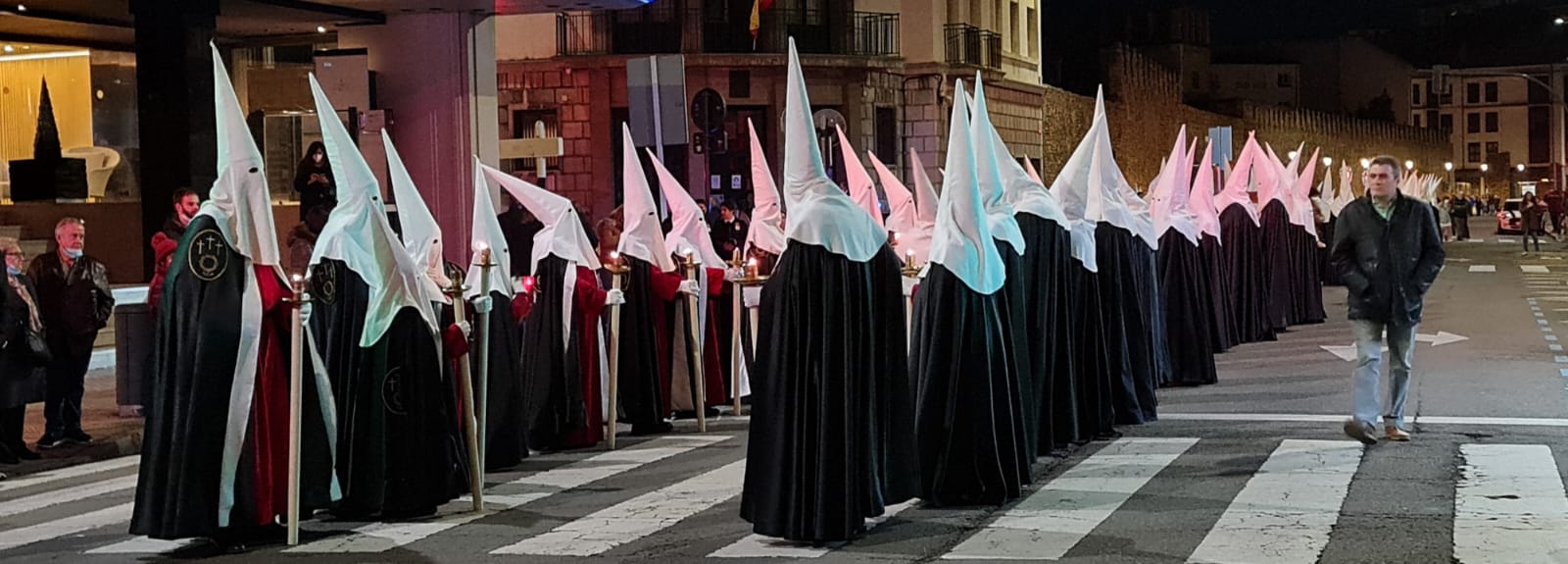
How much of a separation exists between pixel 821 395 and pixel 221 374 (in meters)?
2.97

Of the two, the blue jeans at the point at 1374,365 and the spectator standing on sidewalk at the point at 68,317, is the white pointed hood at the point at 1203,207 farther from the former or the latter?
the spectator standing on sidewalk at the point at 68,317

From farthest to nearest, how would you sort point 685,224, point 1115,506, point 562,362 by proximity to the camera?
point 685,224 < point 562,362 < point 1115,506

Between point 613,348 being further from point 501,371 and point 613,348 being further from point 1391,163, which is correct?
point 1391,163

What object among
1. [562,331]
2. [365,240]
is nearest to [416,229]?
[365,240]

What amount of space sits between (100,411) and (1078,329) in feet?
29.5

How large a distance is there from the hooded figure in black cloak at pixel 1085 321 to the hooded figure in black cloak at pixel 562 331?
325 cm

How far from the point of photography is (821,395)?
29.1ft

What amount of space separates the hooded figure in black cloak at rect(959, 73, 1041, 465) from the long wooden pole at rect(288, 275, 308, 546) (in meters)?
3.79

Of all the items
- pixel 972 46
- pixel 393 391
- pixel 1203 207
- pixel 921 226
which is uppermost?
pixel 972 46

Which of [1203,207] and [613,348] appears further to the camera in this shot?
[1203,207]

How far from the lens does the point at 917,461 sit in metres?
9.56

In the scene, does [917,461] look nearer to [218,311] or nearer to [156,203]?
[218,311]

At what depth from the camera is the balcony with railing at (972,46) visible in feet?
143

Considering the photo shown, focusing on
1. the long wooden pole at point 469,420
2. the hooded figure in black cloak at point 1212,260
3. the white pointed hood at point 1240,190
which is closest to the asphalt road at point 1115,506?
the long wooden pole at point 469,420
